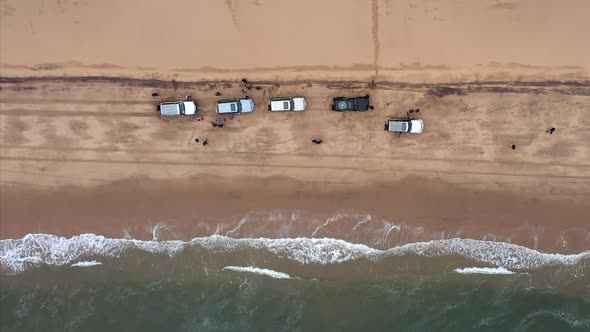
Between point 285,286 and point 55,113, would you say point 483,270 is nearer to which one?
point 285,286

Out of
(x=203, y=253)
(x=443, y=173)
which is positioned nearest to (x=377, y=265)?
(x=443, y=173)

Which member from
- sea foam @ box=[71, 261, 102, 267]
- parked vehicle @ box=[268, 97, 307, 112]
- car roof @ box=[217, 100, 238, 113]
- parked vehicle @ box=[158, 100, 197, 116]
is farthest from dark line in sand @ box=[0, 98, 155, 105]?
sea foam @ box=[71, 261, 102, 267]

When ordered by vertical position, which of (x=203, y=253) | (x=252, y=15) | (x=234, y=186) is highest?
(x=252, y=15)

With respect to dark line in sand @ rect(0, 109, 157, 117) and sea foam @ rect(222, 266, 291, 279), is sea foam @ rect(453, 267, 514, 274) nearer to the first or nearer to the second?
sea foam @ rect(222, 266, 291, 279)

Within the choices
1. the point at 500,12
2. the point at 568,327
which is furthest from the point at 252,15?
the point at 568,327

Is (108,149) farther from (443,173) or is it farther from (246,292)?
(443,173)

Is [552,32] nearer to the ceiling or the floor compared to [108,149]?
nearer to the ceiling

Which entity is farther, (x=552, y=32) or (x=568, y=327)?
(x=568, y=327)

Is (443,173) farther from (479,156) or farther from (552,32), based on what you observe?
(552,32)
